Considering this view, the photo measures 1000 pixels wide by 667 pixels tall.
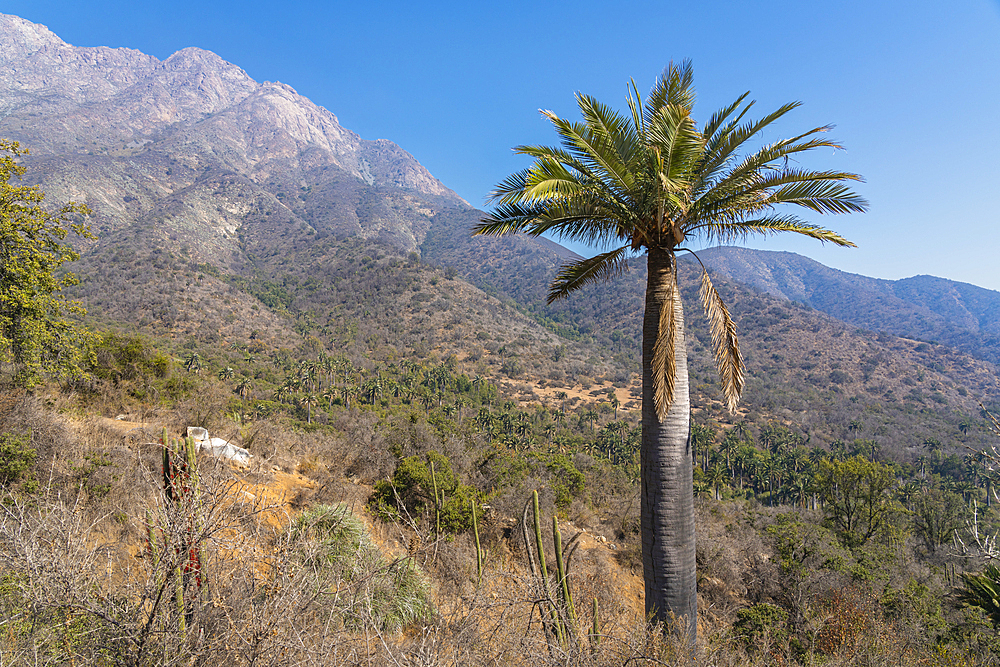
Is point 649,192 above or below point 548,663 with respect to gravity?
above

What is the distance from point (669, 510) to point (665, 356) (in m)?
1.99

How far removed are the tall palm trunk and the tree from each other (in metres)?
10.7

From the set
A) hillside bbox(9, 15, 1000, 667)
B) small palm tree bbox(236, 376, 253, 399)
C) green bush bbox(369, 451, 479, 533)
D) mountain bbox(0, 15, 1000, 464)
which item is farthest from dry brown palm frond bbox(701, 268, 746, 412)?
mountain bbox(0, 15, 1000, 464)

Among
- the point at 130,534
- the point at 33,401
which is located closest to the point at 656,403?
the point at 130,534

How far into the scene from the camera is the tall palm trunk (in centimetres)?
557

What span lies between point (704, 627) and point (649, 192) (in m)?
7.30

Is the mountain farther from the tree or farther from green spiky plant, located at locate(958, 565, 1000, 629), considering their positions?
green spiky plant, located at locate(958, 565, 1000, 629)

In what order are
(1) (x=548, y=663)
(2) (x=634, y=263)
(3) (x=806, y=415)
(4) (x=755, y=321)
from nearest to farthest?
1. (1) (x=548, y=663)
2. (2) (x=634, y=263)
3. (3) (x=806, y=415)
4. (4) (x=755, y=321)

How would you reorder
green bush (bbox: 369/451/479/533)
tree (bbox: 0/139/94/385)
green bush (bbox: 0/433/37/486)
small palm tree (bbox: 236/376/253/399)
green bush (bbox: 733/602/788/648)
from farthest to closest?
small palm tree (bbox: 236/376/253/399) → green bush (bbox: 369/451/479/533) → tree (bbox: 0/139/94/385) → green bush (bbox: 733/602/788/648) → green bush (bbox: 0/433/37/486)

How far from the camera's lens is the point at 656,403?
18.2 feet

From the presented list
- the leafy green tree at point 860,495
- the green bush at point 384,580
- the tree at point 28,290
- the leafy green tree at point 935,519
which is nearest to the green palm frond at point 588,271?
the green bush at point 384,580

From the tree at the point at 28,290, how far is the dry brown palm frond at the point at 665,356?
10649 mm

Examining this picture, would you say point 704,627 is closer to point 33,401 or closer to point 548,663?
point 548,663

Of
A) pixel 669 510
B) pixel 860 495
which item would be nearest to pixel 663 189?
pixel 669 510
